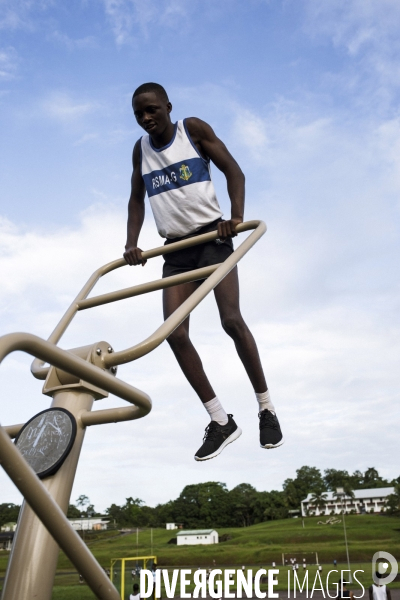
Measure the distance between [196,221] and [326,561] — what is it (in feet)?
176

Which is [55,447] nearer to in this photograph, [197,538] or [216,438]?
[216,438]

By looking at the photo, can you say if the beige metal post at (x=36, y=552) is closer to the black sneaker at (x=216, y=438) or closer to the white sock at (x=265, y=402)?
the black sneaker at (x=216, y=438)

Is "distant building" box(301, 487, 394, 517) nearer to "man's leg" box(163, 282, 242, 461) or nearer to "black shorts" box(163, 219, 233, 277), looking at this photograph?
"man's leg" box(163, 282, 242, 461)

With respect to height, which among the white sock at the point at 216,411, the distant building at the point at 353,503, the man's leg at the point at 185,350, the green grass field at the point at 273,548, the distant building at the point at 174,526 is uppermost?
the distant building at the point at 353,503

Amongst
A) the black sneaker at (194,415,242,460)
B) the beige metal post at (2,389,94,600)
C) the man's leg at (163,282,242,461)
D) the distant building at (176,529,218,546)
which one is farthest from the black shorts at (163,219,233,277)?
the distant building at (176,529,218,546)

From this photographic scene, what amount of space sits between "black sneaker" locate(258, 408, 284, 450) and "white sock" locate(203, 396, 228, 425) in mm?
198

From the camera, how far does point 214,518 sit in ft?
340

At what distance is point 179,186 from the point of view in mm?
3025

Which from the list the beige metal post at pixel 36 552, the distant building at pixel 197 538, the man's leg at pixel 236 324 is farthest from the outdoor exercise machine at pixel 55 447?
the distant building at pixel 197 538

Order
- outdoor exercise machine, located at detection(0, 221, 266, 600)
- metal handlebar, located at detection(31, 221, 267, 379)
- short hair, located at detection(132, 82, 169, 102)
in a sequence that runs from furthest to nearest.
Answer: short hair, located at detection(132, 82, 169, 102) → metal handlebar, located at detection(31, 221, 267, 379) → outdoor exercise machine, located at detection(0, 221, 266, 600)

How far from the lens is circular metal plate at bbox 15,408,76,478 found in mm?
1414

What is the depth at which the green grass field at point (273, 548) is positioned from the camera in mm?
48969

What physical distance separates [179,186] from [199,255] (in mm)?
398

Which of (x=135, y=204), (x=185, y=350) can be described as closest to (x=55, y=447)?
(x=185, y=350)
